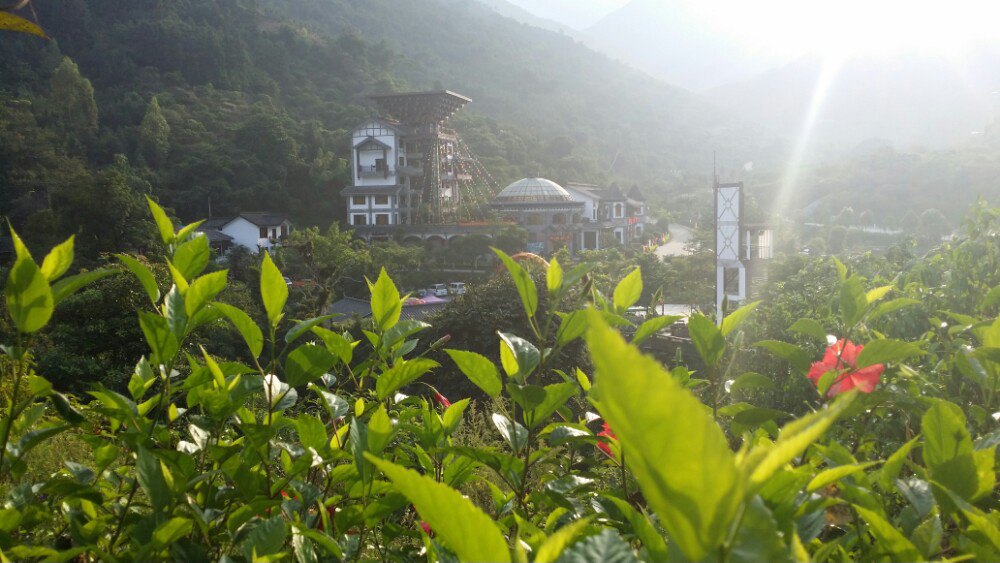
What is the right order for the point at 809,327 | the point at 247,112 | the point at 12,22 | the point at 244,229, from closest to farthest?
the point at 809,327 < the point at 12,22 < the point at 244,229 < the point at 247,112

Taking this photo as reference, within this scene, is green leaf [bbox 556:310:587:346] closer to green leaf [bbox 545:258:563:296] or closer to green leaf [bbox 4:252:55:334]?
green leaf [bbox 545:258:563:296]

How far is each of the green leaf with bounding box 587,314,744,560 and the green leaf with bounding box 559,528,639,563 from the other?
0.06 m

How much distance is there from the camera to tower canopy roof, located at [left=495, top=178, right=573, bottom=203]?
19.1 meters

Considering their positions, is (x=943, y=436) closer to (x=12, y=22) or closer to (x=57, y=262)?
(x=57, y=262)

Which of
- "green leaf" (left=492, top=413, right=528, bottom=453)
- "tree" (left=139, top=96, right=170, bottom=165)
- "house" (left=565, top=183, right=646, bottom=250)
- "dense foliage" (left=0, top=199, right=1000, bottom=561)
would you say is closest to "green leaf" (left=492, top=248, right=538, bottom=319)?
"dense foliage" (left=0, top=199, right=1000, bottom=561)

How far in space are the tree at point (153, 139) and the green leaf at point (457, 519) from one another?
23.2m

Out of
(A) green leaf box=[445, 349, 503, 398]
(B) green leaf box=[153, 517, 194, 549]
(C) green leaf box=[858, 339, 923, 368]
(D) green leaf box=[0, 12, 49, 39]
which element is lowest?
(B) green leaf box=[153, 517, 194, 549]

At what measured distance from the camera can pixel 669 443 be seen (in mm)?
217

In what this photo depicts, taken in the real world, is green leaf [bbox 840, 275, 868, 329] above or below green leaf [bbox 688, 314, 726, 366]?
above

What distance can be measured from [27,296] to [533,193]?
18.9m

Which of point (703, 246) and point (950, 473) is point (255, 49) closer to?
point (703, 246)

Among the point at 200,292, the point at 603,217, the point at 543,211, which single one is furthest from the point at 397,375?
the point at 603,217

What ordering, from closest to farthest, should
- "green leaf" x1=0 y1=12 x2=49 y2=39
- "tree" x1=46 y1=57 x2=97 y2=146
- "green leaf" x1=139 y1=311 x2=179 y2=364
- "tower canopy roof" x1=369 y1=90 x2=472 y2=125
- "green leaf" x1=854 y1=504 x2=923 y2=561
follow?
"green leaf" x1=854 y1=504 x2=923 y2=561 → "green leaf" x1=139 y1=311 x2=179 y2=364 → "green leaf" x1=0 y1=12 x2=49 y2=39 → "tower canopy roof" x1=369 y1=90 x2=472 y2=125 → "tree" x1=46 y1=57 x2=97 y2=146

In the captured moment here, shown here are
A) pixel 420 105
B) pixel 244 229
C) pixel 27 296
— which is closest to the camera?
pixel 27 296
